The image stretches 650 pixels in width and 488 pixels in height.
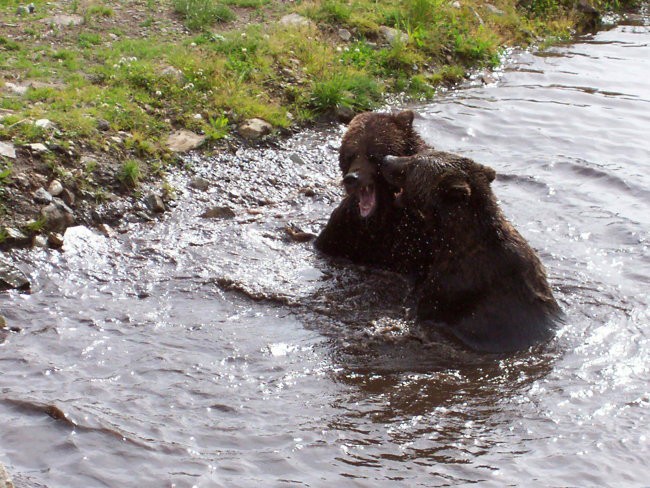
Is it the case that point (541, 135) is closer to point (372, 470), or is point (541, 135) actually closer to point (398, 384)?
point (398, 384)

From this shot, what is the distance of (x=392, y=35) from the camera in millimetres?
12977

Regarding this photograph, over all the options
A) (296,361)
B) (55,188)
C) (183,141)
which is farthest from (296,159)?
(296,361)

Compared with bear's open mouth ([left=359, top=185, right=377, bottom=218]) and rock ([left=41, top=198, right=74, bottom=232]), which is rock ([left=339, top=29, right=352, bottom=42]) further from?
rock ([left=41, top=198, right=74, bottom=232])

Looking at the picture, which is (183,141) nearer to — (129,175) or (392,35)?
(129,175)

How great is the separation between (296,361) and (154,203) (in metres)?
3.09

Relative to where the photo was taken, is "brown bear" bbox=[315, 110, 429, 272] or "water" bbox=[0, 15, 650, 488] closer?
"water" bbox=[0, 15, 650, 488]

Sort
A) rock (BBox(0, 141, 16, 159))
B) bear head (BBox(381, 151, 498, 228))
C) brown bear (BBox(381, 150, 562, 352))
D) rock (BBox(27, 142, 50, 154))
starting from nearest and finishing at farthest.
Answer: brown bear (BBox(381, 150, 562, 352)) → bear head (BBox(381, 151, 498, 228)) → rock (BBox(0, 141, 16, 159)) → rock (BBox(27, 142, 50, 154))

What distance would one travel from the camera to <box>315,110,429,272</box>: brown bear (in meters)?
7.62

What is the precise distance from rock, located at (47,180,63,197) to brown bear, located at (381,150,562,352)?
129 inches

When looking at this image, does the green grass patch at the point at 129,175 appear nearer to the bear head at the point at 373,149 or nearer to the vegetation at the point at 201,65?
the vegetation at the point at 201,65

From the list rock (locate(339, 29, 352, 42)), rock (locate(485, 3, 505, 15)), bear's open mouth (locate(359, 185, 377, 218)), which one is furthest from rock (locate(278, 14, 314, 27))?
bear's open mouth (locate(359, 185, 377, 218))

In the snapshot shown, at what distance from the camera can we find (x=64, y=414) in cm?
508

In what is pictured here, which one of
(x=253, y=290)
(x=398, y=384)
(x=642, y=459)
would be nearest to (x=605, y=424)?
(x=642, y=459)

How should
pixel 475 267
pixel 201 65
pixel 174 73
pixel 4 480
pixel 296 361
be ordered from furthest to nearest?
pixel 201 65, pixel 174 73, pixel 475 267, pixel 296 361, pixel 4 480
